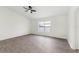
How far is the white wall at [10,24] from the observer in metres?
4.27

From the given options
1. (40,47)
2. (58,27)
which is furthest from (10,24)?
(58,27)

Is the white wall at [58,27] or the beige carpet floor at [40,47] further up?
the white wall at [58,27]

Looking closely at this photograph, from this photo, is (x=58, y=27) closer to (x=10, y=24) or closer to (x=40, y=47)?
(x=40, y=47)

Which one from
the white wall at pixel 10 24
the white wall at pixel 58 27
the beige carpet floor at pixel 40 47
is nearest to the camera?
the beige carpet floor at pixel 40 47

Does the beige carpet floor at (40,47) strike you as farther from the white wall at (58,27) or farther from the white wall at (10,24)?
the white wall at (10,24)

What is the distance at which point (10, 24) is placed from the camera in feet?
15.8

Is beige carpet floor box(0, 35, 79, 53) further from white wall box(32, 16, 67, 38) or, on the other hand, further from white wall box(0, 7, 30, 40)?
white wall box(0, 7, 30, 40)

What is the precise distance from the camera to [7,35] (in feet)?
14.7

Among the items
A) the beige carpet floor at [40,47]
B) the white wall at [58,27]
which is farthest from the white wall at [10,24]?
the white wall at [58,27]
